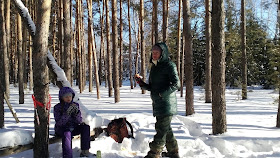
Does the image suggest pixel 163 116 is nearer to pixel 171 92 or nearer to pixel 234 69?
pixel 171 92

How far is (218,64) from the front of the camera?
4895 millimetres

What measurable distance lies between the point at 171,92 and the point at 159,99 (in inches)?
9.0

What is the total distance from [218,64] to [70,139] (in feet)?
10.1

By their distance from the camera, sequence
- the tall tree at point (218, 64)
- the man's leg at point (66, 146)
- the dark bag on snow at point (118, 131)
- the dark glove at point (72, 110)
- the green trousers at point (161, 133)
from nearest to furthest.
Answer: the man's leg at point (66, 146) → the green trousers at point (161, 133) → the dark glove at point (72, 110) → the dark bag on snow at point (118, 131) → the tall tree at point (218, 64)

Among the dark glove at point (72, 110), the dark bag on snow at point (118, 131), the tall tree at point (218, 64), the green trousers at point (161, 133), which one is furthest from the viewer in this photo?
the tall tree at point (218, 64)

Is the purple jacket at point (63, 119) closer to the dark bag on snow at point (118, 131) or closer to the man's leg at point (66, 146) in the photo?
the man's leg at point (66, 146)

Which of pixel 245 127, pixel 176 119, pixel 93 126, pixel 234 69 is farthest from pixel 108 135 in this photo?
pixel 234 69

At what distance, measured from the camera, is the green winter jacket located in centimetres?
358

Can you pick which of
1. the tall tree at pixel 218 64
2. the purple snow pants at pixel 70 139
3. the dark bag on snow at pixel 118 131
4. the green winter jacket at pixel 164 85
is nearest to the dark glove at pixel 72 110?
the purple snow pants at pixel 70 139

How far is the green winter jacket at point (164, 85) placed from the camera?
358cm

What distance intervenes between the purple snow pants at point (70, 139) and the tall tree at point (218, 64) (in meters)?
2.58

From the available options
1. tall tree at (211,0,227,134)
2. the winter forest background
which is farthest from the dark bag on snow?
tall tree at (211,0,227,134)

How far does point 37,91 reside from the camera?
362cm

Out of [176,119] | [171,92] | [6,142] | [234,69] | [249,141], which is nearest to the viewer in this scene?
[6,142]
